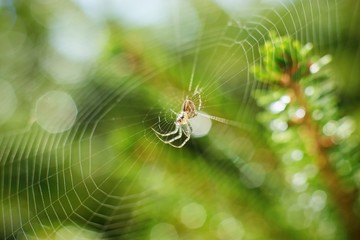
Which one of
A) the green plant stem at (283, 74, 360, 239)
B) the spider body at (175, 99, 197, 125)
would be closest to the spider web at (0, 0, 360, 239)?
the green plant stem at (283, 74, 360, 239)

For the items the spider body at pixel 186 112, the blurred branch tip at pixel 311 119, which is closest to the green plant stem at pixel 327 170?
the blurred branch tip at pixel 311 119

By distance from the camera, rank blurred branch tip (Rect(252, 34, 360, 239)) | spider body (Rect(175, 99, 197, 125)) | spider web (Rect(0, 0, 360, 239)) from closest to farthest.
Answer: blurred branch tip (Rect(252, 34, 360, 239))
spider web (Rect(0, 0, 360, 239))
spider body (Rect(175, 99, 197, 125))

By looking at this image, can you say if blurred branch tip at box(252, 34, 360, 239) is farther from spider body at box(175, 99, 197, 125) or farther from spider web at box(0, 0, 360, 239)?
spider body at box(175, 99, 197, 125)

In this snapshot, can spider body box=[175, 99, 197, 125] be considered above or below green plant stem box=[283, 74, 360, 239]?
above

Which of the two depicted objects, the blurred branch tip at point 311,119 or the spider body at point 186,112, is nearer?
the blurred branch tip at point 311,119

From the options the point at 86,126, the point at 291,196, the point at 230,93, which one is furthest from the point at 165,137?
the point at 291,196

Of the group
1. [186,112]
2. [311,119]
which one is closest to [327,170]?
[311,119]

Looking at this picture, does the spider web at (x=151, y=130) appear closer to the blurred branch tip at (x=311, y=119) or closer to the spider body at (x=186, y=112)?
the blurred branch tip at (x=311, y=119)

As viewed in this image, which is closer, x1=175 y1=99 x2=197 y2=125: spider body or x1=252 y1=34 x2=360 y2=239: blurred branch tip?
x1=252 y1=34 x2=360 y2=239: blurred branch tip

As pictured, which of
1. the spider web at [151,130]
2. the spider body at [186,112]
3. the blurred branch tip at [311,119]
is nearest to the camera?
the blurred branch tip at [311,119]
